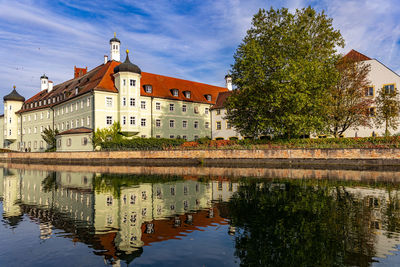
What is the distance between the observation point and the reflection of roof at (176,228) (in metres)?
8.50

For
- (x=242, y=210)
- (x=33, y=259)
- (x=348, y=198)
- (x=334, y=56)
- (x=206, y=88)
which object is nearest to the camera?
(x=33, y=259)

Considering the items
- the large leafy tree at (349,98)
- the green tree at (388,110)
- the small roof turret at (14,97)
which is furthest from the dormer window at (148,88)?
the small roof turret at (14,97)

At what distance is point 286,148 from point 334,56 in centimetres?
1262

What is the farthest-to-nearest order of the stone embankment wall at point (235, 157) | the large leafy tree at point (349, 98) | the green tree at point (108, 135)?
the green tree at point (108, 135), the large leafy tree at point (349, 98), the stone embankment wall at point (235, 157)

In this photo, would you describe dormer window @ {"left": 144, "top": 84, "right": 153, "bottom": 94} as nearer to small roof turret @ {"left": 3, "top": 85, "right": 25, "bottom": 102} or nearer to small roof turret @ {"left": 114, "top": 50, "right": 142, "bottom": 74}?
small roof turret @ {"left": 114, "top": 50, "right": 142, "bottom": 74}

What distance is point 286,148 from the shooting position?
32188mm

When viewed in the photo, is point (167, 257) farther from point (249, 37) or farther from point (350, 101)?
point (350, 101)

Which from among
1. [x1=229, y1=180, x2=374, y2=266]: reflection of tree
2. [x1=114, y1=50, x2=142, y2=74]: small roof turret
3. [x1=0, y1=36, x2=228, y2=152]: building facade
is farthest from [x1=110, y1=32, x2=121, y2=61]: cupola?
[x1=229, y1=180, x2=374, y2=266]: reflection of tree

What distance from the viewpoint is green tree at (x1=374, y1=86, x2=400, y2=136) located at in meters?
35.5

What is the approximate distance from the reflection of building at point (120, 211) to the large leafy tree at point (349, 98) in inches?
968

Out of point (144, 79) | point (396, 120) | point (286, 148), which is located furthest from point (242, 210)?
point (144, 79)

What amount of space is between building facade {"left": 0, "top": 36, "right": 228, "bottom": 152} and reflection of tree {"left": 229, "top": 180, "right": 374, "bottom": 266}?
38.5m

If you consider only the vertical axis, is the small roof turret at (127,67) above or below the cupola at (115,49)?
below

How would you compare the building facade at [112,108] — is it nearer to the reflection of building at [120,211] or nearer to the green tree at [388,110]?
the reflection of building at [120,211]
